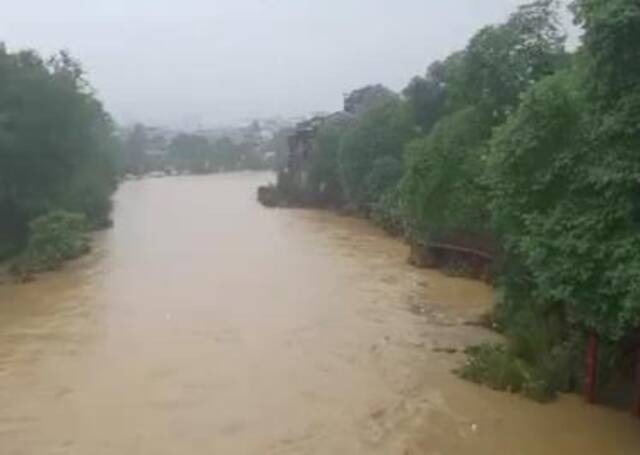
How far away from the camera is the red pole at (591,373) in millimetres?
12625

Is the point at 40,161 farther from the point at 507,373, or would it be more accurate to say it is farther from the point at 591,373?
the point at 591,373

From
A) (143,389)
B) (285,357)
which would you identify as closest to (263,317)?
(285,357)

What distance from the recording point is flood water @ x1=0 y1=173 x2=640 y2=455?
11820mm

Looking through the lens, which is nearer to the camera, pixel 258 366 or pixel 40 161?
pixel 258 366

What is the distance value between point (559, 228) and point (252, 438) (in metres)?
4.70

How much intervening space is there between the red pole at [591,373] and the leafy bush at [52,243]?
17.9 m

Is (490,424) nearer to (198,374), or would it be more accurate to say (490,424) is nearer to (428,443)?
(428,443)

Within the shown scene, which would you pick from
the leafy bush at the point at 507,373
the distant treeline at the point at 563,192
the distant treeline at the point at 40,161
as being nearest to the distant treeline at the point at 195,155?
the distant treeline at the point at 40,161

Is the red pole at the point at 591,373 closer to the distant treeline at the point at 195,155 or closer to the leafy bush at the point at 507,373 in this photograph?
the leafy bush at the point at 507,373

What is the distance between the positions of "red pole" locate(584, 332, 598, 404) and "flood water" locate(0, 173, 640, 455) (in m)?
0.19

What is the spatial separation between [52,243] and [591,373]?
63.7 ft

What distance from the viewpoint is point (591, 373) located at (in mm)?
12891

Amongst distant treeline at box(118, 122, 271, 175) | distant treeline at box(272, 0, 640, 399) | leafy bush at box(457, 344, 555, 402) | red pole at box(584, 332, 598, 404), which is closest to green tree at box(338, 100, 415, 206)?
distant treeline at box(272, 0, 640, 399)

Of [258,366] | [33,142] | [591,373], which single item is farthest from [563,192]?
[33,142]
